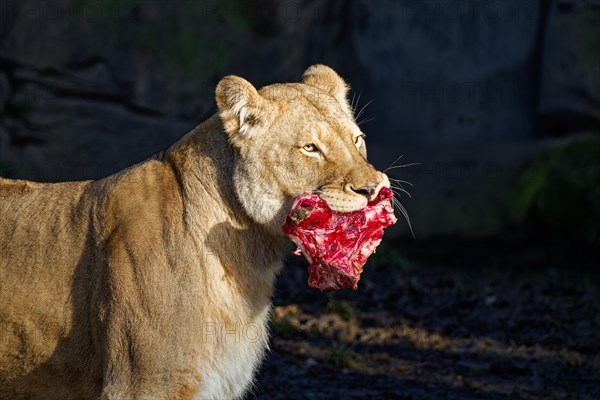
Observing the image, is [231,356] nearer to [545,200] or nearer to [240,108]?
[240,108]

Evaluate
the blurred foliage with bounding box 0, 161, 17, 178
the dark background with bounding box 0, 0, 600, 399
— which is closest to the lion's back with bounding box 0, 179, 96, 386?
the dark background with bounding box 0, 0, 600, 399

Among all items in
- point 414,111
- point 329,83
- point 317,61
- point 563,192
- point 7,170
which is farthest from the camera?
point 414,111

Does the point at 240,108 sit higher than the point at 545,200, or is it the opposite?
the point at 240,108

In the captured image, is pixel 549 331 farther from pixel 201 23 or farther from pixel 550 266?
pixel 201 23

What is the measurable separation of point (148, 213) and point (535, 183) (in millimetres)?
6113

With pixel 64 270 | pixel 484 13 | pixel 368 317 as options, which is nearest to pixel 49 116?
pixel 368 317

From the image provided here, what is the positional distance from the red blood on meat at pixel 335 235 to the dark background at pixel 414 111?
3547 millimetres

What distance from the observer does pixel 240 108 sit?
4.34 m

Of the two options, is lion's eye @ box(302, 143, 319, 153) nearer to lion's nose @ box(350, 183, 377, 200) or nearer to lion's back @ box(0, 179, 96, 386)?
lion's nose @ box(350, 183, 377, 200)

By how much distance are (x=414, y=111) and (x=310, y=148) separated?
6.86 meters

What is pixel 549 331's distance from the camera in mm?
7773

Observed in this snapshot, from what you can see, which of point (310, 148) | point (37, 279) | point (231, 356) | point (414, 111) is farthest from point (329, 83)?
point (414, 111)

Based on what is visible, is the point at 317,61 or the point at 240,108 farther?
the point at 317,61

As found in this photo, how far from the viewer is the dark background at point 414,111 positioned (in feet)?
29.2
